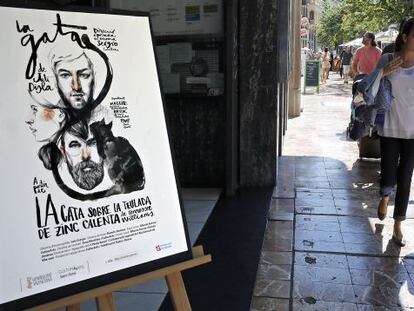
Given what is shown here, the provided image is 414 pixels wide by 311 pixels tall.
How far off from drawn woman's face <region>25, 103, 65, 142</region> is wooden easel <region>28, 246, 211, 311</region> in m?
0.63

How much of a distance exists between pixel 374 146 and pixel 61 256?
5.55 meters

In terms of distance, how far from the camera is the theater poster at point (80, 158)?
1890 mm

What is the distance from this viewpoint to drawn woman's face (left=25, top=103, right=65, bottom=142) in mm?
1942

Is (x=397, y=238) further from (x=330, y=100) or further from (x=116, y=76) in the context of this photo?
(x=330, y=100)

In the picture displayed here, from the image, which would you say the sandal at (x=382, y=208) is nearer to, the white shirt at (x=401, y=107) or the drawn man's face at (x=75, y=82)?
the white shirt at (x=401, y=107)

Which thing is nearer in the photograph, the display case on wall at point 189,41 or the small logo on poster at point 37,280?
the small logo on poster at point 37,280

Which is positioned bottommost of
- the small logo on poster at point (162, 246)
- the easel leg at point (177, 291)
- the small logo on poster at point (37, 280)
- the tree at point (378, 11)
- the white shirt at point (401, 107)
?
the easel leg at point (177, 291)

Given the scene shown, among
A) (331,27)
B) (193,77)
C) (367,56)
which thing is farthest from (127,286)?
(331,27)

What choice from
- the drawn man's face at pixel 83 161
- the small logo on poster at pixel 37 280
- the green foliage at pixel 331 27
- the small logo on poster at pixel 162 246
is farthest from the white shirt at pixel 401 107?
the green foliage at pixel 331 27

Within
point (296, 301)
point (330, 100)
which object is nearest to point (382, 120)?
point (296, 301)

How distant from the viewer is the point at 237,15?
5.38 metres

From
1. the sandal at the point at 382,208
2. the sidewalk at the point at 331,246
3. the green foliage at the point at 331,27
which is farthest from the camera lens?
the green foliage at the point at 331,27

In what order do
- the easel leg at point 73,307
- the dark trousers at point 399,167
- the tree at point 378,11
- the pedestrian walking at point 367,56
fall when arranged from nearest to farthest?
the easel leg at point 73,307 < the dark trousers at point 399,167 < the pedestrian walking at point 367,56 < the tree at point 378,11

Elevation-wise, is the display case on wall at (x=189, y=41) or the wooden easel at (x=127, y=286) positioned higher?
the display case on wall at (x=189, y=41)
